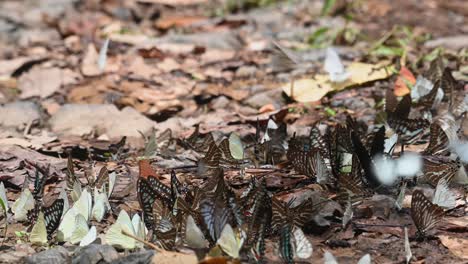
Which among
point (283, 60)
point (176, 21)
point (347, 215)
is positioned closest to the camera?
point (347, 215)

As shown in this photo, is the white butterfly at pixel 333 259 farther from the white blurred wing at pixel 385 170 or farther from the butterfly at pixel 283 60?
the butterfly at pixel 283 60

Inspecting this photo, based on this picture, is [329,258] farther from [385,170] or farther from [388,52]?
[388,52]

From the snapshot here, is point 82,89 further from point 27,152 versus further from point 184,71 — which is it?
point 27,152

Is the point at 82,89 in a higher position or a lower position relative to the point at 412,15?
lower

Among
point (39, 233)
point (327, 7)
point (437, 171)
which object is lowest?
point (39, 233)

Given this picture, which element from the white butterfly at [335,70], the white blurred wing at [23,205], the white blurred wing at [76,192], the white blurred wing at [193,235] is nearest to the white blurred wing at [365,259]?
the white blurred wing at [193,235]

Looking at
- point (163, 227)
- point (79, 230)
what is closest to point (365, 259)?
point (163, 227)

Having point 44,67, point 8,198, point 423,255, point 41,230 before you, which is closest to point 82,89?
point 44,67
